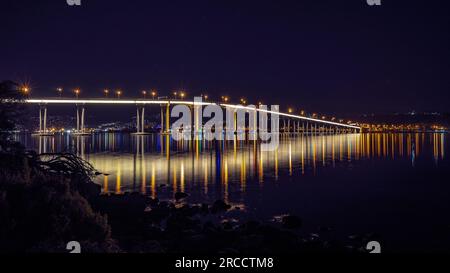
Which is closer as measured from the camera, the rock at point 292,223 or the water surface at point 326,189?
the rock at point 292,223

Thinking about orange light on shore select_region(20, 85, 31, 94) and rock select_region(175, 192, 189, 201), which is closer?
orange light on shore select_region(20, 85, 31, 94)

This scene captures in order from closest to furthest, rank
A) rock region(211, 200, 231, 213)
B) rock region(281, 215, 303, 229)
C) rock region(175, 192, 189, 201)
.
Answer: rock region(281, 215, 303, 229) < rock region(211, 200, 231, 213) < rock region(175, 192, 189, 201)

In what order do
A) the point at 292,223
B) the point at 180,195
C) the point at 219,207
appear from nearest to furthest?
the point at 292,223 → the point at 219,207 → the point at 180,195

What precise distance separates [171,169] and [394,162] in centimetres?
1762

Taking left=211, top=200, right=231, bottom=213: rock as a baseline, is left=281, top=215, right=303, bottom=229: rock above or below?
below

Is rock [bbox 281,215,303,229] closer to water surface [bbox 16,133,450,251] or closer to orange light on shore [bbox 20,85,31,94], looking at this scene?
water surface [bbox 16,133,450,251]

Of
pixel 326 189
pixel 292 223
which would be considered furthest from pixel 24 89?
pixel 326 189

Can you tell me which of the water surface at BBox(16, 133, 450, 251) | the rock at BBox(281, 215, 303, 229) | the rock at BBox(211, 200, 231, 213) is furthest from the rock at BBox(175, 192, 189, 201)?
the rock at BBox(281, 215, 303, 229)

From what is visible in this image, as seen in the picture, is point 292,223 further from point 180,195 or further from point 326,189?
point 326,189

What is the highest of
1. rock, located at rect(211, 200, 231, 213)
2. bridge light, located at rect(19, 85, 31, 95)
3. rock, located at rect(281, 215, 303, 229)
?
bridge light, located at rect(19, 85, 31, 95)

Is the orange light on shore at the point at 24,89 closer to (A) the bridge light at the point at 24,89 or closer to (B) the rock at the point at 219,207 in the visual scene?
(A) the bridge light at the point at 24,89

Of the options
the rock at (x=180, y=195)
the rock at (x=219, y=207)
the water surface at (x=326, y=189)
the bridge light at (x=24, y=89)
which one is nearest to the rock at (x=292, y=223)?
the water surface at (x=326, y=189)

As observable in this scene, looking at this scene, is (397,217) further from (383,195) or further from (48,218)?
(48,218)
